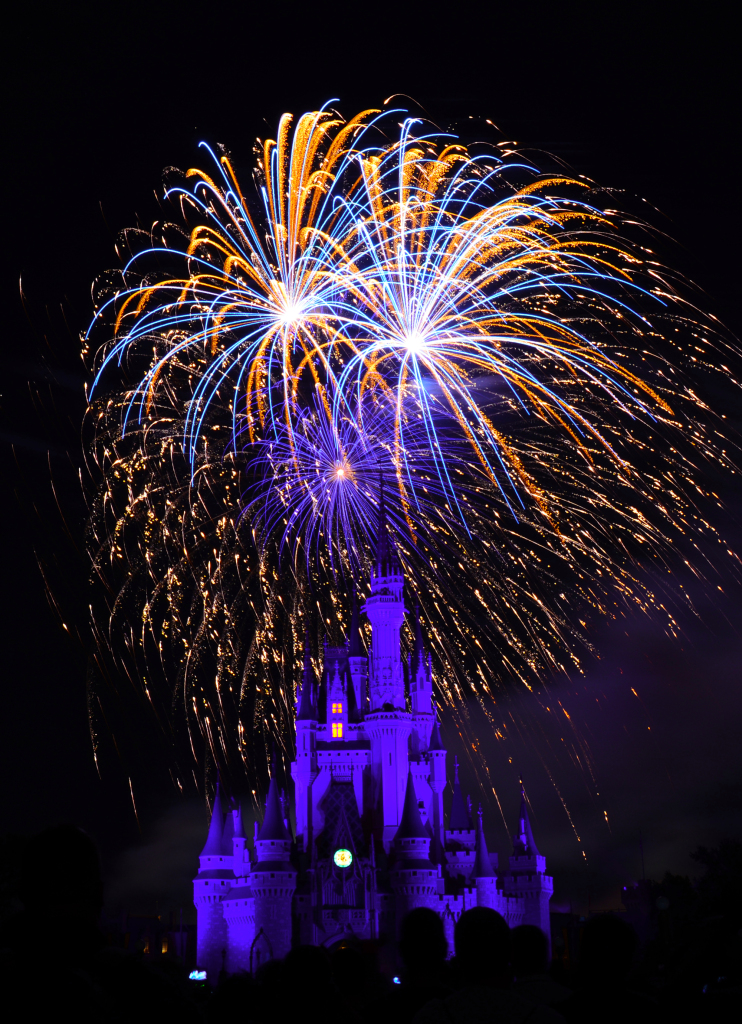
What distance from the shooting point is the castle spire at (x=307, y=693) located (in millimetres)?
107625

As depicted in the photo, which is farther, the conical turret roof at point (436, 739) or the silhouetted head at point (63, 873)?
the conical turret roof at point (436, 739)

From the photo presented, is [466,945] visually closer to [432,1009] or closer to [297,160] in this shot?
[432,1009]

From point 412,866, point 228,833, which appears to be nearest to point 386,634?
point 412,866

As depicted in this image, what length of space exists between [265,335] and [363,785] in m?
62.1

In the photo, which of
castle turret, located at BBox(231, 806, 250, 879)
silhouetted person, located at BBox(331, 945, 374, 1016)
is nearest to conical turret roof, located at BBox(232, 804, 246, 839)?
castle turret, located at BBox(231, 806, 250, 879)

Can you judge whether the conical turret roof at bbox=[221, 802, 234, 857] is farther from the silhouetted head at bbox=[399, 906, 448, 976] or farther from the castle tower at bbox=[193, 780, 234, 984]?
the silhouetted head at bbox=[399, 906, 448, 976]

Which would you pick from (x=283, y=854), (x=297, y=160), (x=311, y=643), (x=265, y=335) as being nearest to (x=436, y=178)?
(x=297, y=160)

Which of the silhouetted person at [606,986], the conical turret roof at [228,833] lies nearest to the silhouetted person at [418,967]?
the silhouetted person at [606,986]

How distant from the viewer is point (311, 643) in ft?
378

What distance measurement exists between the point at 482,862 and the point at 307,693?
21.7 meters

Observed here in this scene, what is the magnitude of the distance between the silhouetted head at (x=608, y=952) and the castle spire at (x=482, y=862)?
95367mm

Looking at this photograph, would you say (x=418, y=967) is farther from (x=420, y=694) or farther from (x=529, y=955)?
(x=420, y=694)

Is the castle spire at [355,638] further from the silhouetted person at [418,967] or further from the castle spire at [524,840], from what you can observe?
the silhouetted person at [418,967]

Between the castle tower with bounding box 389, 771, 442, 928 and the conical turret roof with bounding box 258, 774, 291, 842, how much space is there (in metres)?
9.36
